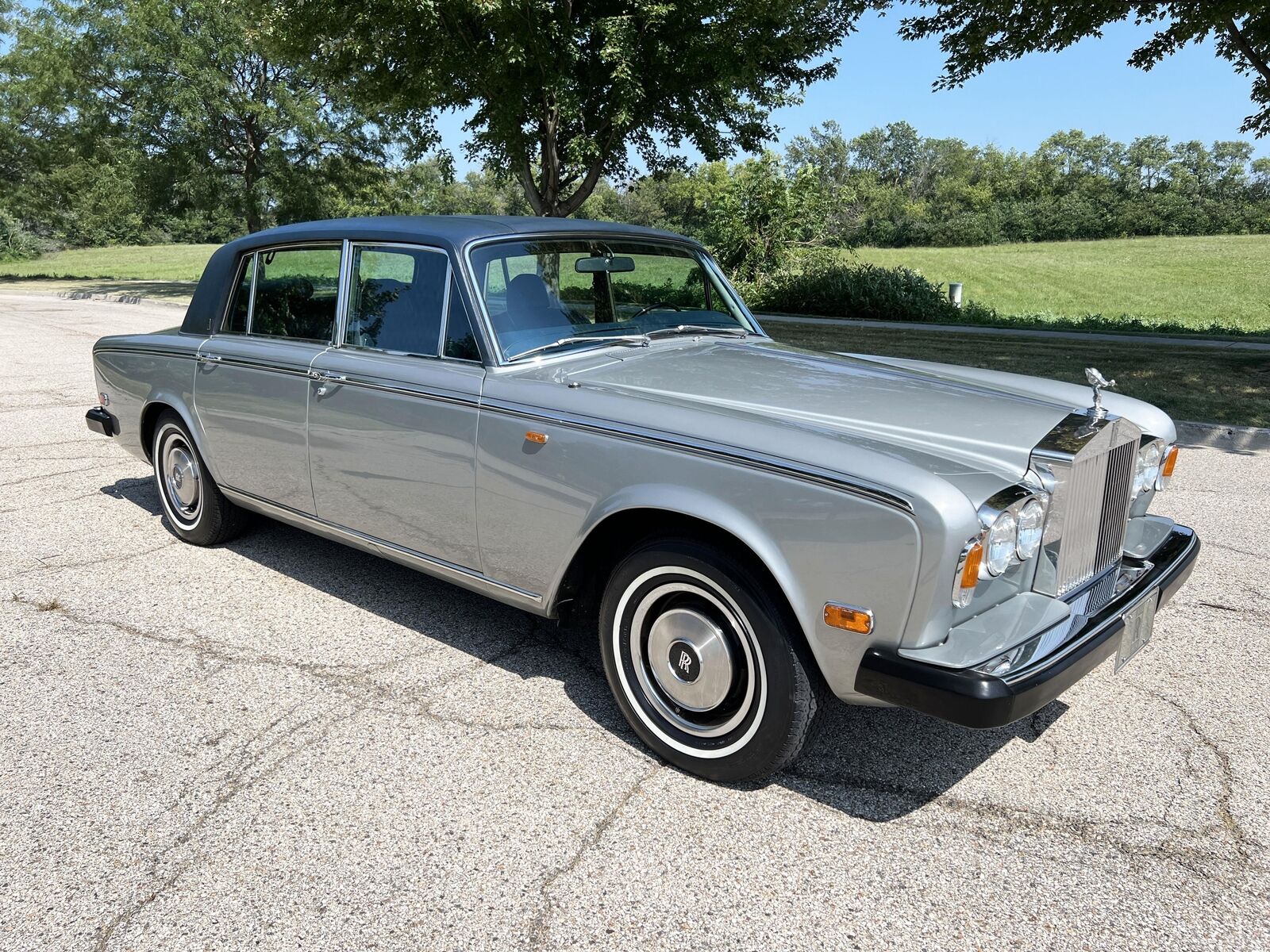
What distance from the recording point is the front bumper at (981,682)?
2363mm

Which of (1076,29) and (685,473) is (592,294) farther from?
(1076,29)

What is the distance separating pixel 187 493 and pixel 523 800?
3.21 metres

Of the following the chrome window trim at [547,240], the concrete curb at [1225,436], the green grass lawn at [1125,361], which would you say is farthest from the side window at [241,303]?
the concrete curb at [1225,436]

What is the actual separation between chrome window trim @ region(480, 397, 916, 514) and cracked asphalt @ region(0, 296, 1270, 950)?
3.34 ft

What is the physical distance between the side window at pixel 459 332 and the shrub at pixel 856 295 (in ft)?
47.3

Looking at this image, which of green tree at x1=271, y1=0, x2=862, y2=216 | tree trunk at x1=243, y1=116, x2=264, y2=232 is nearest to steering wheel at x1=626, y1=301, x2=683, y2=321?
green tree at x1=271, y1=0, x2=862, y2=216

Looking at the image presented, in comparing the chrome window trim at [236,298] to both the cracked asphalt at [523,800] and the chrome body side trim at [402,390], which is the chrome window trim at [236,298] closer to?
the chrome body side trim at [402,390]

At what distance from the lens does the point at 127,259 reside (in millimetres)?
42156

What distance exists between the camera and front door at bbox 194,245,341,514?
4.13m

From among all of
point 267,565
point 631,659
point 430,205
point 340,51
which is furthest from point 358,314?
point 430,205

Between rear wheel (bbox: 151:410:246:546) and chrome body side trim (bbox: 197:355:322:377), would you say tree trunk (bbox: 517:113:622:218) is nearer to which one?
rear wheel (bbox: 151:410:246:546)

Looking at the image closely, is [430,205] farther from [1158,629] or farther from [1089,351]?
[1158,629]

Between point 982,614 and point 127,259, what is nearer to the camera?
point 982,614

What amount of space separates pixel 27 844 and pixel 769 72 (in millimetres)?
15220
